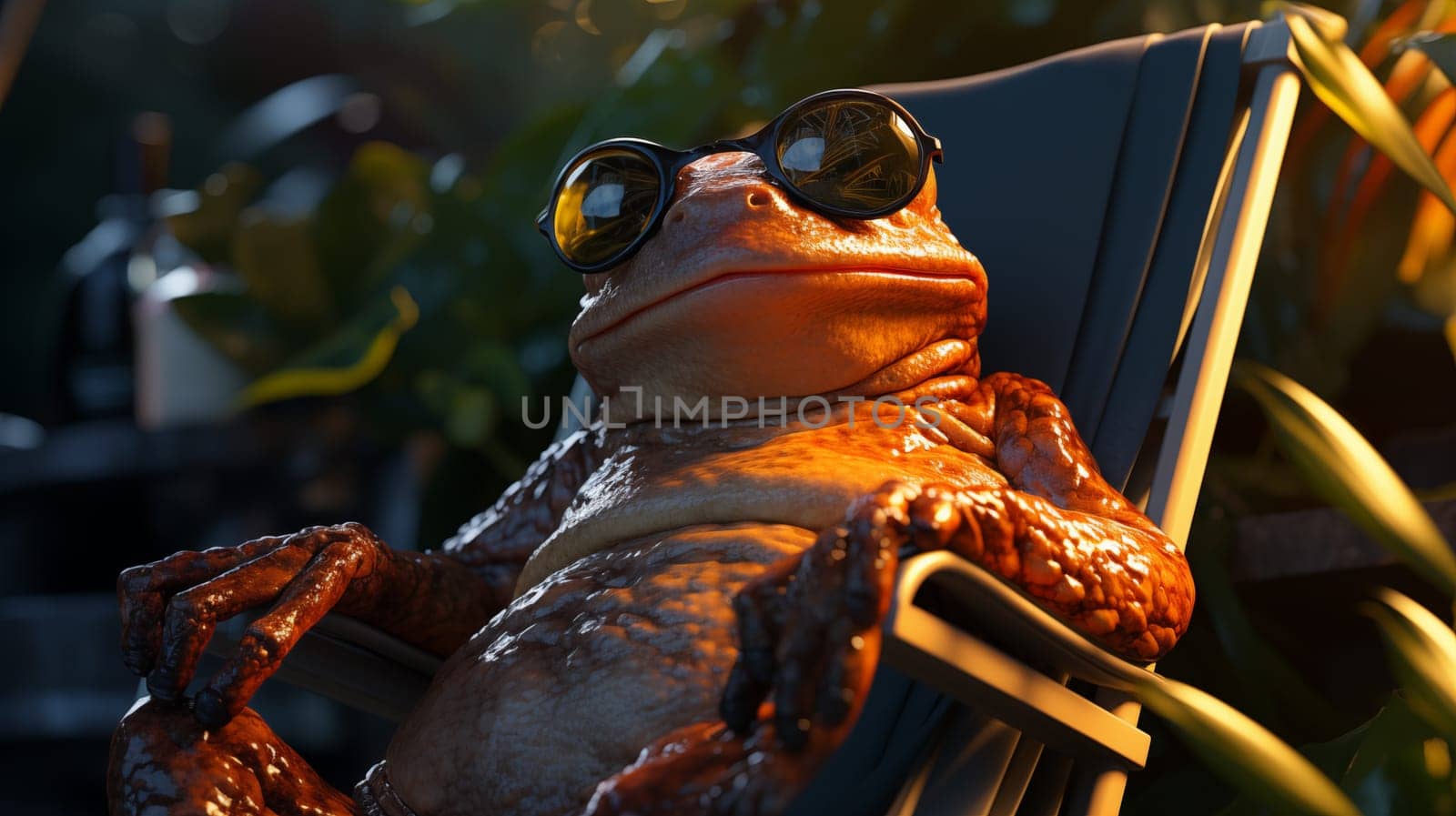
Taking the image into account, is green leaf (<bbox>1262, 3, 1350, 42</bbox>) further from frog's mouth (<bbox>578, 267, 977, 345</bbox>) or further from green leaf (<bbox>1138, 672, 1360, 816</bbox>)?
green leaf (<bbox>1138, 672, 1360, 816</bbox>)

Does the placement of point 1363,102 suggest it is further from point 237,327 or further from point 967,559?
point 237,327

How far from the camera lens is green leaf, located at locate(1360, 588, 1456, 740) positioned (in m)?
0.79

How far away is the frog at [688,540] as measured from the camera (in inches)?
30.4

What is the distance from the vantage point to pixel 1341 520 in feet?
4.84

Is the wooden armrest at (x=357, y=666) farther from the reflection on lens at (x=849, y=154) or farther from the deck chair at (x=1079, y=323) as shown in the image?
the reflection on lens at (x=849, y=154)

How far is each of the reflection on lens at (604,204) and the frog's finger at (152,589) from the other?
1.13ft

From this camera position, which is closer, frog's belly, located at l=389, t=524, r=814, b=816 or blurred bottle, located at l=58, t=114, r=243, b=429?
frog's belly, located at l=389, t=524, r=814, b=816

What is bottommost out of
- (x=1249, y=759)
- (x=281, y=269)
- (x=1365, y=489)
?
(x=1249, y=759)

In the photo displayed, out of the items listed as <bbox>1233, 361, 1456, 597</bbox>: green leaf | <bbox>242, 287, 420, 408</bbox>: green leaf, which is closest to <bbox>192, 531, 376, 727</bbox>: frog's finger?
<bbox>1233, 361, 1456, 597</bbox>: green leaf

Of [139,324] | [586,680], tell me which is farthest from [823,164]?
[139,324]

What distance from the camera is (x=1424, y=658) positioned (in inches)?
31.7

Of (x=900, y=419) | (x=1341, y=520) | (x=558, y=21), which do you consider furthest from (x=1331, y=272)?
(x=558, y=21)

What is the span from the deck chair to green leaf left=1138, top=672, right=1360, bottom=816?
0.14 feet

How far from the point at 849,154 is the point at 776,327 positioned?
139mm
